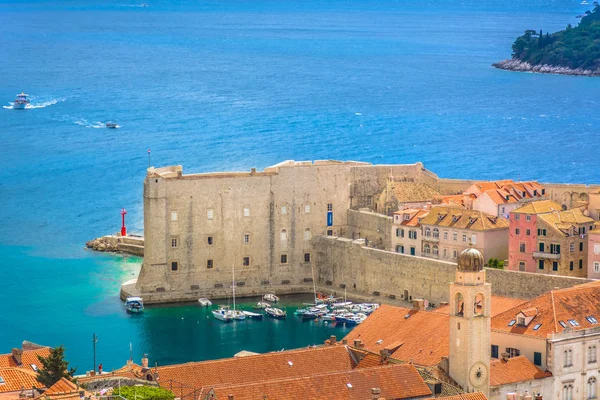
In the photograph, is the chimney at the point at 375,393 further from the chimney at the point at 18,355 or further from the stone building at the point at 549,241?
the stone building at the point at 549,241

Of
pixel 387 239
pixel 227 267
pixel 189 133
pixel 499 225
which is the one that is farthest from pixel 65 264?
pixel 189 133

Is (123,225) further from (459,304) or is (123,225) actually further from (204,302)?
(459,304)

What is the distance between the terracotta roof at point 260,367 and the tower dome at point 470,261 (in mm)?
4774

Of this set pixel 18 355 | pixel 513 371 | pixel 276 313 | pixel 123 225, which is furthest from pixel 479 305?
pixel 123 225

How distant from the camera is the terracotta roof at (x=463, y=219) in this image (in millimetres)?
84688

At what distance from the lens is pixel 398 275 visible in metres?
86.1

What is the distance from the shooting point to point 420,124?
518 ft

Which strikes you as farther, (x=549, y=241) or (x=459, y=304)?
(x=549, y=241)

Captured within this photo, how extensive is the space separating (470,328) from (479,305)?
2.94ft

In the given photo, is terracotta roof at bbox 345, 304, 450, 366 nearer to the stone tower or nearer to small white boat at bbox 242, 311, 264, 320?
the stone tower

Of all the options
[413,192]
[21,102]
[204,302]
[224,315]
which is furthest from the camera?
[21,102]

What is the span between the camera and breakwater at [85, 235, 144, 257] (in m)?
99.9

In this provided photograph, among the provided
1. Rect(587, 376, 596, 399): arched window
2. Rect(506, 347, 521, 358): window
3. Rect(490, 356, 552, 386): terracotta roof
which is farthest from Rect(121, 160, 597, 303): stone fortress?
Rect(490, 356, 552, 386): terracotta roof

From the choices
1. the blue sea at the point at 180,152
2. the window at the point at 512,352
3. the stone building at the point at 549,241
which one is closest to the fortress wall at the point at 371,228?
the stone building at the point at 549,241
